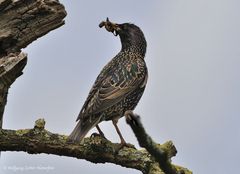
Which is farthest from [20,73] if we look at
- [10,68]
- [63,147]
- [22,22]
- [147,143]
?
[147,143]

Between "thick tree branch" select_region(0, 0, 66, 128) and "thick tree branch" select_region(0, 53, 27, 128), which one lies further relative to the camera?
"thick tree branch" select_region(0, 0, 66, 128)

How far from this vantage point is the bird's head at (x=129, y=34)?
1126 cm

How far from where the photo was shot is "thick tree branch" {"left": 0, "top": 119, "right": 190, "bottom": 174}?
294 inches

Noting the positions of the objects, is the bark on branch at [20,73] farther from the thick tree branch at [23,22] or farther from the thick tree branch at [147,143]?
the thick tree branch at [147,143]

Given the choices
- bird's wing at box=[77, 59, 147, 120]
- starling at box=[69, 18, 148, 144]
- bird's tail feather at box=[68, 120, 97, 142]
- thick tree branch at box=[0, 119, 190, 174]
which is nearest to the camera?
thick tree branch at box=[0, 119, 190, 174]

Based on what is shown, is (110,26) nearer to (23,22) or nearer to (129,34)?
(129,34)

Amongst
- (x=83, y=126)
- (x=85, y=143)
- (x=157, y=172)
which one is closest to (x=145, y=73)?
(x=83, y=126)

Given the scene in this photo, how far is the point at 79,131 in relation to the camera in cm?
816

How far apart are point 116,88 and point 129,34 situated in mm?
1713

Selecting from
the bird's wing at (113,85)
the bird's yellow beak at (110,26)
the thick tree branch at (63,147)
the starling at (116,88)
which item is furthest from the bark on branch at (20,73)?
the bird's yellow beak at (110,26)

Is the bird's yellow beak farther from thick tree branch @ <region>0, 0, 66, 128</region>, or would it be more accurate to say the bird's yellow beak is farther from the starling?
thick tree branch @ <region>0, 0, 66, 128</region>

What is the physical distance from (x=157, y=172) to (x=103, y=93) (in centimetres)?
282

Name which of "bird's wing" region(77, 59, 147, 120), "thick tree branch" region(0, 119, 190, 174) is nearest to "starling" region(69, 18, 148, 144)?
"bird's wing" region(77, 59, 147, 120)

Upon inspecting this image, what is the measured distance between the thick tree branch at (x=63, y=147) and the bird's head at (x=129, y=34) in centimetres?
377
